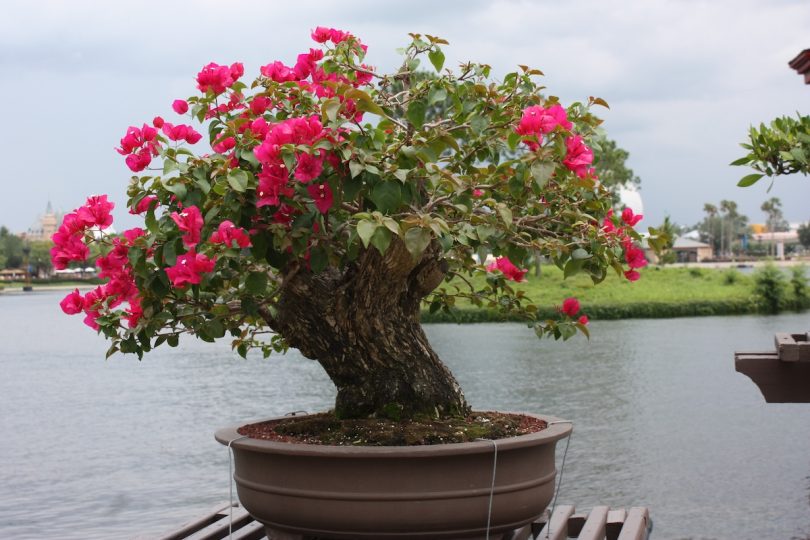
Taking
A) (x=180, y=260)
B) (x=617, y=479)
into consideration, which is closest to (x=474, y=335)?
(x=617, y=479)

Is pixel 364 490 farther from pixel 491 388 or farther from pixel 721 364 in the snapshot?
pixel 721 364

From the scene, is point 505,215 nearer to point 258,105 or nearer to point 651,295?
point 258,105

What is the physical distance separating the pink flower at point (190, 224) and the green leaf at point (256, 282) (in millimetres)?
200

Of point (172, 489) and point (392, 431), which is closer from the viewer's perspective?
point (392, 431)

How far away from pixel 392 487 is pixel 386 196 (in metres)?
0.79

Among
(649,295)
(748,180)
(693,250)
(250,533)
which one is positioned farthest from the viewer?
(693,250)

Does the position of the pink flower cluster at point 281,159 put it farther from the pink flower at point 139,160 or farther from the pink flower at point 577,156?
the pink flower at point 577,156

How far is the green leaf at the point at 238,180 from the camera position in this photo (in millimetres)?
2379

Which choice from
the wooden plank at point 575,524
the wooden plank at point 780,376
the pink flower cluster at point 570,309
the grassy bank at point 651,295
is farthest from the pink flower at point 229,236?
the grassy bank at point 651,295

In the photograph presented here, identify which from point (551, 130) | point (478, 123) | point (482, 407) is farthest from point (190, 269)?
point (482, 407)

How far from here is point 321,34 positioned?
9.98 feet

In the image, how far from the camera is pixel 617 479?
17.9ft

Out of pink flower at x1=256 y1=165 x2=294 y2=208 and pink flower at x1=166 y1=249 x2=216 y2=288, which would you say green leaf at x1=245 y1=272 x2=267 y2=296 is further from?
pink flower at x1=256 y1=165 x2=294 y2=208

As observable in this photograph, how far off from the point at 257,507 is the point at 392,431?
44 centimetres
